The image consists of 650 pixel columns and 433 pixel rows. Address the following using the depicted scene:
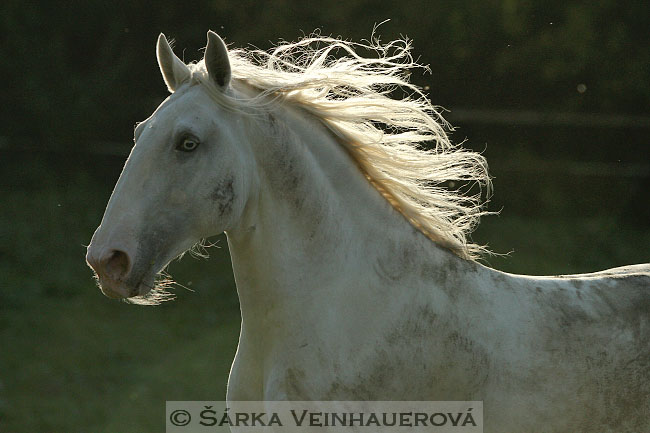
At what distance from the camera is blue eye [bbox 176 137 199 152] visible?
Result: 2.46m

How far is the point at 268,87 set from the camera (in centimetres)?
271

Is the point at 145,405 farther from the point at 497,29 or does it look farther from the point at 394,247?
the point at 497,29

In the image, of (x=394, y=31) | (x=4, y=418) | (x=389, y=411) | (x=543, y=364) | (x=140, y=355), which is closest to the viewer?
(x=389, y=411)

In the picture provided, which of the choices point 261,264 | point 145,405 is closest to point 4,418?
point 145,405

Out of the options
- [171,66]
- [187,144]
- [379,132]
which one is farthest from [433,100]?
[187,144]

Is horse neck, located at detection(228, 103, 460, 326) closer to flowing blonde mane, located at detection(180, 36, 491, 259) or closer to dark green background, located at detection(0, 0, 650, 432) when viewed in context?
flowing blonde mane, located at detection(180, 36, 491, 259)

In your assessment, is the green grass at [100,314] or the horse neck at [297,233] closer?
the horse neck at [297,233]

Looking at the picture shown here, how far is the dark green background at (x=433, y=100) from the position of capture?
856 cm

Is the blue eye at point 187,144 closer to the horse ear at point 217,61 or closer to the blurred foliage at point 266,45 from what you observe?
the horse ear at point 217,61

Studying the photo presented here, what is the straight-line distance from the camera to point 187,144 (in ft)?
8.09

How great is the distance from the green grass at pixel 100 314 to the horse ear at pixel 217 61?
414 cm

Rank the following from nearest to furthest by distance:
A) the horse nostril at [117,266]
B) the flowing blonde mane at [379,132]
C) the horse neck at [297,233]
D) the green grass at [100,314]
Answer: the horse nostril at [117,266] → the horse neck at [297,233] → the flowing blonde mane at [379,132] → the green grass at [100,314]

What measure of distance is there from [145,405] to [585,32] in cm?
584

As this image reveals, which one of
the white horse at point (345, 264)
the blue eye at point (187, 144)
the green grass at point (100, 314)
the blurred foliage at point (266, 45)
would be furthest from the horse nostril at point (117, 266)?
the blurred foliage at point (266, 45)
